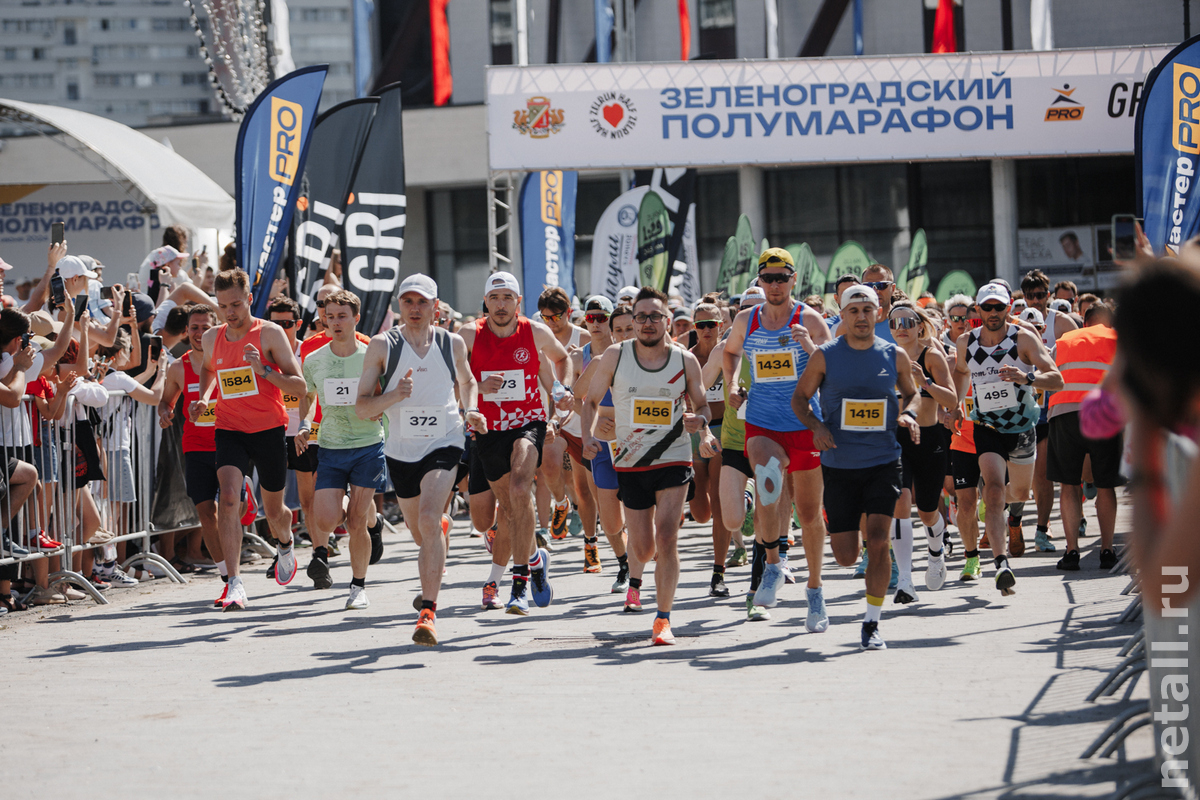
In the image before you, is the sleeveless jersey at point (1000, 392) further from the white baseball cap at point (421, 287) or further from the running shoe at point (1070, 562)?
the white baseball cap at point (421, 287)

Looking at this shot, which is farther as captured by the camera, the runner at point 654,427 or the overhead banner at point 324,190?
the overhead banner at point 324,190

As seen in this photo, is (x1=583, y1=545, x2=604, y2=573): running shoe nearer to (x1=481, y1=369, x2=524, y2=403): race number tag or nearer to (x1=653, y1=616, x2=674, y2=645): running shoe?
(x1=481, y1=369, x2=524, y2=403): race number tag

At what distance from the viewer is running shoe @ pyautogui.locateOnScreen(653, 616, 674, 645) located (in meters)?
7.71

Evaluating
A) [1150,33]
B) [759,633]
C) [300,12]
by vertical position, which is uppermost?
[300,12]

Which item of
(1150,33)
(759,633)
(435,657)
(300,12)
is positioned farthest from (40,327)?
(300,12)

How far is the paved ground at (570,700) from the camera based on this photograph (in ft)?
16.1

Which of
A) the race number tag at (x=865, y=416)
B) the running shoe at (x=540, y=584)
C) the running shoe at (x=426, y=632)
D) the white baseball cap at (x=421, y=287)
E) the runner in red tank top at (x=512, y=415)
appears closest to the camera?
the race number tag at (x=865, y=416)

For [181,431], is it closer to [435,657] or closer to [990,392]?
[435,657]

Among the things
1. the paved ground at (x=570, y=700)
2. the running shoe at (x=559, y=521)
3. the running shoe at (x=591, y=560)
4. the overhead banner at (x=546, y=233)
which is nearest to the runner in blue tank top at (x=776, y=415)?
the paved ground at (x=570, y=700)

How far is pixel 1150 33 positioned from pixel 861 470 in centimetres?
3144

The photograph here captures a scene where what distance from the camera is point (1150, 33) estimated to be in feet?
115

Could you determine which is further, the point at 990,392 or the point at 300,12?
the point at 300,12

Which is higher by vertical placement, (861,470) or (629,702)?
(861,470)

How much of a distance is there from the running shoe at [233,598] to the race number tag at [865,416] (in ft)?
14.4
